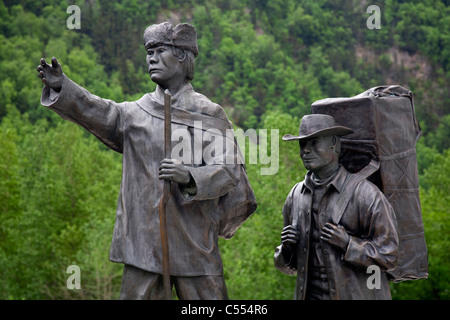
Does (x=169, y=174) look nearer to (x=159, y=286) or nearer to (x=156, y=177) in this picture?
(x=156, y=177)

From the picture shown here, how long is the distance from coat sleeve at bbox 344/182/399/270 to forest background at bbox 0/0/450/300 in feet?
73.4

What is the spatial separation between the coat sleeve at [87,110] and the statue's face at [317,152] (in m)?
1.67

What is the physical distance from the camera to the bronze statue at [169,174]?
7.18 m

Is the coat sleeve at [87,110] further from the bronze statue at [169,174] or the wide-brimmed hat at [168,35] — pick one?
the wide-brimmed hat at [168,35]

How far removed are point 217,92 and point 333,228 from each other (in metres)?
70.7

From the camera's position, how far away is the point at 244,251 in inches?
1355

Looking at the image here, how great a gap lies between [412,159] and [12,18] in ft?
281

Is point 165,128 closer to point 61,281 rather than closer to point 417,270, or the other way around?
point 417,270

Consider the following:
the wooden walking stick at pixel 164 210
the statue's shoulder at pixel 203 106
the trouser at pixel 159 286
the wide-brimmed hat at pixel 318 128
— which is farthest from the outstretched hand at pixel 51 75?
the wide-brimmed hat at pixel 318 128

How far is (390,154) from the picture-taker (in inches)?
305

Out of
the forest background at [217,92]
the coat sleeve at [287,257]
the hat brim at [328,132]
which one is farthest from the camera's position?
the forest background at [217,92]

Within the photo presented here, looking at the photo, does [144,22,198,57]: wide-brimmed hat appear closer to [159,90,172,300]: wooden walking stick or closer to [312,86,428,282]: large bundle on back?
[159,90,172,300]: wooden walking stick

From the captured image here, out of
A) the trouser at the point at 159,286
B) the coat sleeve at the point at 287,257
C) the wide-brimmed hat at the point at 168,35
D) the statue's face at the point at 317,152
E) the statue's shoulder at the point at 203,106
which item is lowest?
the trouser at the point at 159,286
